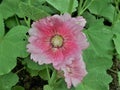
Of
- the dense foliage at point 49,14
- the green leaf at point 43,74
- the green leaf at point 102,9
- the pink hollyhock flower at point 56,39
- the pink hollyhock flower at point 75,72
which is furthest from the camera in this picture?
the green leaf at point 102,9

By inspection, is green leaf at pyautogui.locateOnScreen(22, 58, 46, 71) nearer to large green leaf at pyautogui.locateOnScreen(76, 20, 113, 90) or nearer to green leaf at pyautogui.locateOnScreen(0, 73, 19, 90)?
green leaf at pyautogui.locateOnScreen(0, 73, 19, 90)

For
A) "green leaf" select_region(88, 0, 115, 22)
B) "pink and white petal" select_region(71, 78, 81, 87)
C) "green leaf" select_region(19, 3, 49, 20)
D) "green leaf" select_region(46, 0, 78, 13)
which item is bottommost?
"pink and white petal" select_region(71, 78, 81, 87)

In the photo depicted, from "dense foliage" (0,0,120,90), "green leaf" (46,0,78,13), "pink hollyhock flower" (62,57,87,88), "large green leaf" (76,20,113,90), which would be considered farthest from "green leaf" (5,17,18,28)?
"pink hollyhock flower" (62,57,87,88)

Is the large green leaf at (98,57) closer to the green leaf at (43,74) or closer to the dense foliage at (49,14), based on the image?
→ the dense foliage at (49,14)

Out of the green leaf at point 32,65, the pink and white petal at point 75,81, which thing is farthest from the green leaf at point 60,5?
the pink and white petal at point 75,81

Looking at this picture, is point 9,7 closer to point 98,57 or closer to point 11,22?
point 11,22

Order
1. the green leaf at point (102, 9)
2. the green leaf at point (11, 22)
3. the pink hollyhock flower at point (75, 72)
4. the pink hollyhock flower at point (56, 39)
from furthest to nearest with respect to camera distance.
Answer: the green leaf at point (102, 9) → the green leaf at point (11, 22) → the pink hollyhock flower at point (75, 72) → the pink hollyhock flower at point (56, 39)
